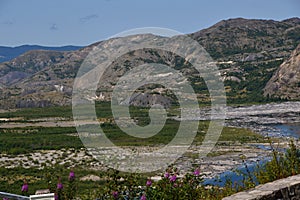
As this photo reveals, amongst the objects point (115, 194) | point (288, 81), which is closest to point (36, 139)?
point (115, 194)

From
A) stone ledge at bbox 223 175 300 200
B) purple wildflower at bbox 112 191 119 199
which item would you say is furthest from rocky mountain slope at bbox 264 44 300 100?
purple wildflower at bbox 112 191 119 199

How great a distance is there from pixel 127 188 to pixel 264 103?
102 metres

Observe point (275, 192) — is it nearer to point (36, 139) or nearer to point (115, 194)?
point (115, 194)

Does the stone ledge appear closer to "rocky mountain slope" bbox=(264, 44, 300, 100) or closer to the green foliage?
the green foliage

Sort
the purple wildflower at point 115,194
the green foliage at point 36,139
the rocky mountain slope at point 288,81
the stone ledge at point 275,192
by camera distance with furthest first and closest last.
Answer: the rocky mountain slope at point 288,81
the green foliage at point 36,139
the purple wildflower at point 115,194
the stone ledge at point 275,192

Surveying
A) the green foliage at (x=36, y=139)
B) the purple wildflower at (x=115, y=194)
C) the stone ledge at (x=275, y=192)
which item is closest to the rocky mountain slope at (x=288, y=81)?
the green foliage at (x=36, y=139)

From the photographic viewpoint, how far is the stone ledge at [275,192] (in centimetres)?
712

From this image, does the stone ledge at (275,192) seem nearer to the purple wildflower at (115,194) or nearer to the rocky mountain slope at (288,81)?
the purple wildflower at (115,194)

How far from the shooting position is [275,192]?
24.0 ft

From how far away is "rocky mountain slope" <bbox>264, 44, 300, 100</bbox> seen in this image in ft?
362

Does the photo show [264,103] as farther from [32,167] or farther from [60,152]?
[32,167]

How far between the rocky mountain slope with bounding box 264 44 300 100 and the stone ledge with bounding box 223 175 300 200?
336ft

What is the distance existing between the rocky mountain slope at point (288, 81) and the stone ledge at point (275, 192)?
10242 cm

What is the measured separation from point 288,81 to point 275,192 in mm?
111873
